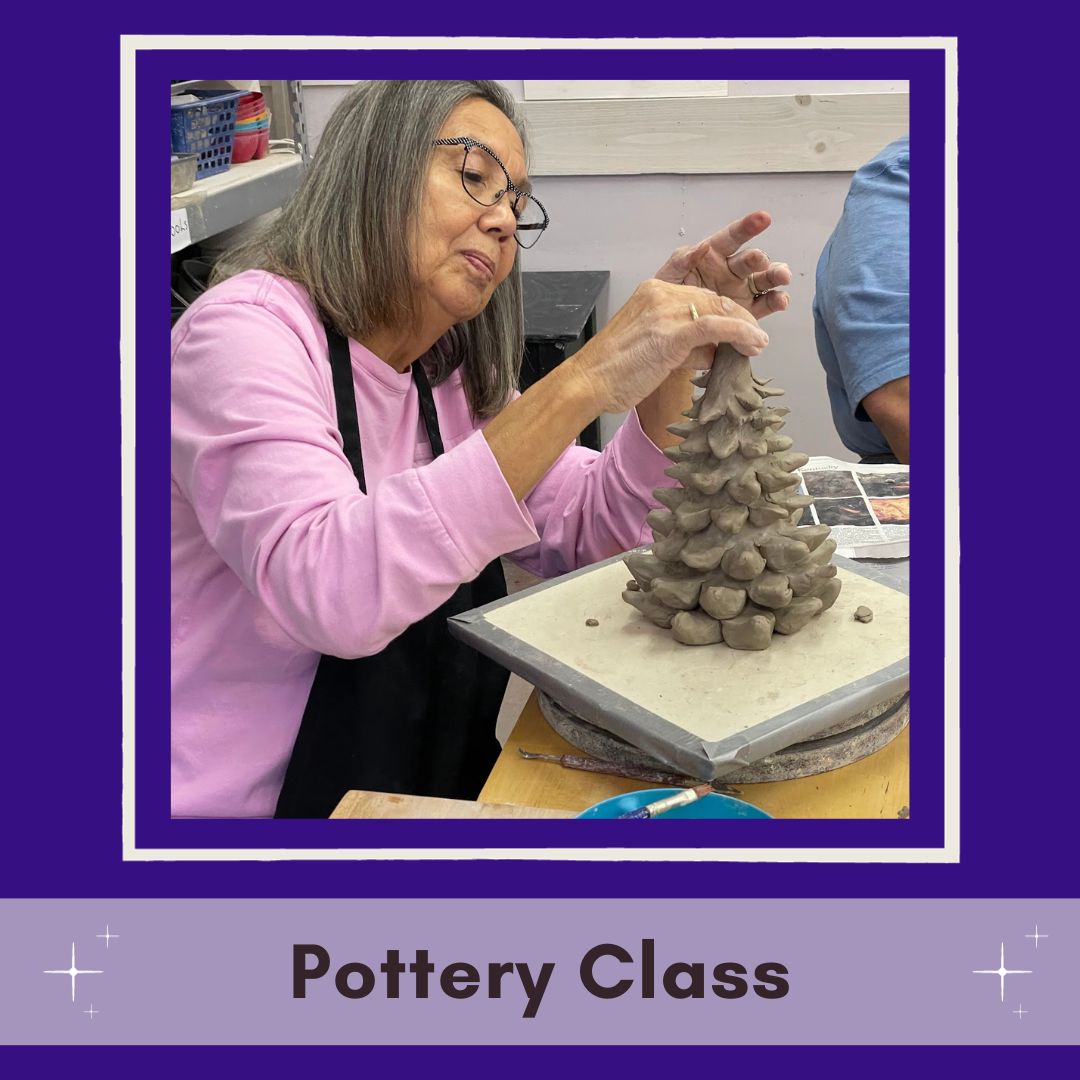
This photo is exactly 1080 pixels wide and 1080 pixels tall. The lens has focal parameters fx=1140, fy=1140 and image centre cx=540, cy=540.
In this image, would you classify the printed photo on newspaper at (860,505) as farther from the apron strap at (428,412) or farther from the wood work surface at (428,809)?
the wood work surface at (428,809)

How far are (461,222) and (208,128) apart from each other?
1.45 metres

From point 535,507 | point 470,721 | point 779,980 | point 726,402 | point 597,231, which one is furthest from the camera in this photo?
point 597,231

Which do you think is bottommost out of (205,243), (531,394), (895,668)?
(895,668)

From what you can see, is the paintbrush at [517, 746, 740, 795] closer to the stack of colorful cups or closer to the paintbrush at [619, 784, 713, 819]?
the paintbrush at [619, 784, 713, 819]

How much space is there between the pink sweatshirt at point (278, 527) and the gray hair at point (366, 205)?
0.05 metres

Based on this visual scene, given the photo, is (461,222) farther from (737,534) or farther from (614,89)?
(614,89)

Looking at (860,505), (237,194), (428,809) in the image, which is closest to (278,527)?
(428,809)

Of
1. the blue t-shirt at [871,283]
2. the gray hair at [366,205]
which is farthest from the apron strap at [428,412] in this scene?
the blue t-shirt at [871,283]

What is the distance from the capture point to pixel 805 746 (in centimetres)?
117

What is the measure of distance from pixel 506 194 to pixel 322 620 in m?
0.58

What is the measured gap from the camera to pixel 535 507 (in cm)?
168

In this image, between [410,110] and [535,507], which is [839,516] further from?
[410,110]

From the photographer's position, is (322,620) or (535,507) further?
(535,507)
